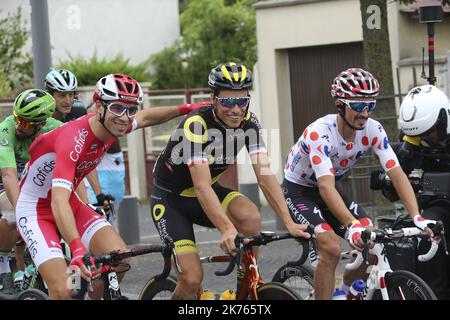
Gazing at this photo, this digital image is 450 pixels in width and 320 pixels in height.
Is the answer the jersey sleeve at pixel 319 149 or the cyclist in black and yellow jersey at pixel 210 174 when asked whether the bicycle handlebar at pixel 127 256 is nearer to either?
the cyclist in black and yellow jersey at pixel 210 174

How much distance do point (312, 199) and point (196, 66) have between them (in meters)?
27.5

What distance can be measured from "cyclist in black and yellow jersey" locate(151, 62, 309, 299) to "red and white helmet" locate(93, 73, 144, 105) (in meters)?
0.43

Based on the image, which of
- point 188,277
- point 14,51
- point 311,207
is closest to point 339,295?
point 311,207

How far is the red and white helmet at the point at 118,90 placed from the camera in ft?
24.6

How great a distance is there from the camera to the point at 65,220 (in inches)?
280

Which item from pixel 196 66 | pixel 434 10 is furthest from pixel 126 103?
pixel 196 66

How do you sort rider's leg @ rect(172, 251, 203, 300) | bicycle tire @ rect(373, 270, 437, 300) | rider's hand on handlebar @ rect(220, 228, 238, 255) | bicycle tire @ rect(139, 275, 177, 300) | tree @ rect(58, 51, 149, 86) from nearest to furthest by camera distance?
bicycle tire @ rect(373, 270, 437, 300) → rider's hand on handlebar @ rect(220, 228, 238, 255) → rider's leg @ rect(172, 251, 203, 300) → bicycle tire @ rect(139, 275, 177, 300) → tree @ rect(58, 51, 149, 86)

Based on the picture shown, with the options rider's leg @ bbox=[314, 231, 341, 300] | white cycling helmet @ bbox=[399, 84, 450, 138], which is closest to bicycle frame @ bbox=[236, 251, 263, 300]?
rider's leg @ bbox=[314, 231, 341, 300]

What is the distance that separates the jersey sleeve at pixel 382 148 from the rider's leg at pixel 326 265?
28.1 inches

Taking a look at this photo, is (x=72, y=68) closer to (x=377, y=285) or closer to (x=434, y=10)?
(x=434, y=10)

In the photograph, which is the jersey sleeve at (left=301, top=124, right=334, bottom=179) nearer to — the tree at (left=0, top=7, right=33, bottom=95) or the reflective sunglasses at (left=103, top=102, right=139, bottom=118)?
the reflective sunglasses at (left=103, top=102, right=139, bottom=118)

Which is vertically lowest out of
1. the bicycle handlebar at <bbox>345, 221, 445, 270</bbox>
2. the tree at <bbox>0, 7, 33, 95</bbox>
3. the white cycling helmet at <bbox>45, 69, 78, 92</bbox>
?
the bicycle handlebar at <bbox>345, 221, 445, 270</bbox>

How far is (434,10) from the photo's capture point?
10.9m

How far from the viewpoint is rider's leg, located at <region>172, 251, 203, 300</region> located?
25.1 feet
